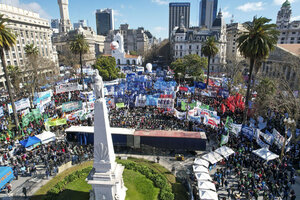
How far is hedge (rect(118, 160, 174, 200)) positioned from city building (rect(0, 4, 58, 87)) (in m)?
45.6

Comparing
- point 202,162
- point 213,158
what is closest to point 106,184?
point 202,162

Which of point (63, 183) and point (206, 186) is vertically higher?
point (206, 186)

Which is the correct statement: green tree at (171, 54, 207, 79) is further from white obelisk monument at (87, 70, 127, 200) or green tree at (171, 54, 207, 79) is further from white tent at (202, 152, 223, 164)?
white obelisk monument at (87, 70, 127, 200)

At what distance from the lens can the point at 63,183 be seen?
1741 centimetres

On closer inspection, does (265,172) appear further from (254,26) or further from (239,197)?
(254,26)

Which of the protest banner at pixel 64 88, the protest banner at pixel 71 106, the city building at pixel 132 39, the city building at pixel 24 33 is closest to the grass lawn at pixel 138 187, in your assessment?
the protest banner at pixel 71 106

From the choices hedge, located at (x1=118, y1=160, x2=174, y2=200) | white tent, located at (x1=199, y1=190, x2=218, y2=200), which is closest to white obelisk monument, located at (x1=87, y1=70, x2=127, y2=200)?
hedge, located at (x1=118, y1=160, x2=174, y2=200)

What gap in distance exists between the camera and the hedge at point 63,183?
52.8 feet

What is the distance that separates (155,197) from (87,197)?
5815 millimetres

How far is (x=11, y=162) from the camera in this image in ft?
65.3

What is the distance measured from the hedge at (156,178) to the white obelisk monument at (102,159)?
4.20m

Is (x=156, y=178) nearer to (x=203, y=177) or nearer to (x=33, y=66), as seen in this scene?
(x=203, y=177)

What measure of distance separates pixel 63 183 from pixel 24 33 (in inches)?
2550

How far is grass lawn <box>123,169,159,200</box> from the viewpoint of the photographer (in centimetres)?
1587
